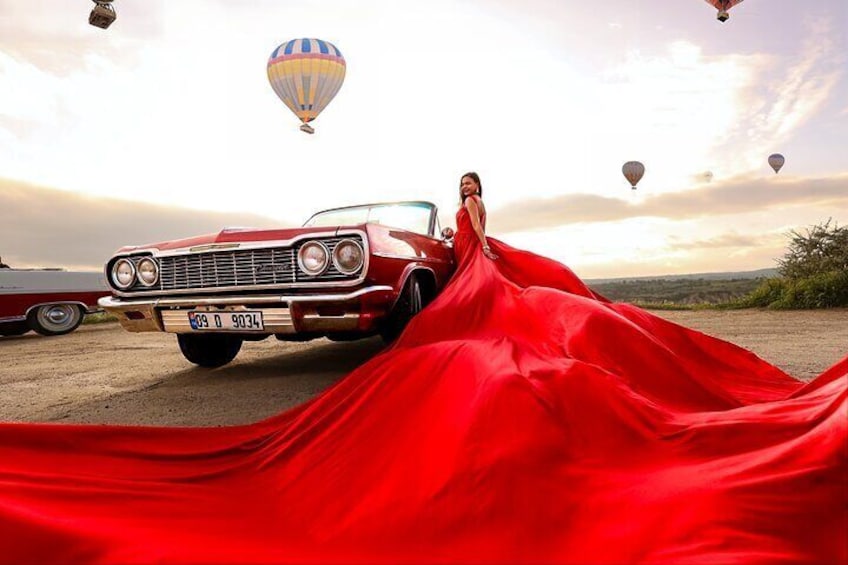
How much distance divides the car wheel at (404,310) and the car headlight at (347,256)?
449 millimetres

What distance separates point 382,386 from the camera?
2449 mm

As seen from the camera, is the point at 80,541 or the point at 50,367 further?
the point at 50,367

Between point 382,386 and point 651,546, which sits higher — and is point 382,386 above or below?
above

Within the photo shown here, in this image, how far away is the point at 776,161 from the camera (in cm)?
2541

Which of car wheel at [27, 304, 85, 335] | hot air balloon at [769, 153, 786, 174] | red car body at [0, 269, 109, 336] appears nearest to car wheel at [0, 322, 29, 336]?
red car body at [0, 269, 109, 336]

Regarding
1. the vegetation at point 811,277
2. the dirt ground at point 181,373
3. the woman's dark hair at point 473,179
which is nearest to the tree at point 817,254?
the vegetation at point 811,277

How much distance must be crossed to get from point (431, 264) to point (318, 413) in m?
2.08

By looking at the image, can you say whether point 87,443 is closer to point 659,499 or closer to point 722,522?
point 659,499

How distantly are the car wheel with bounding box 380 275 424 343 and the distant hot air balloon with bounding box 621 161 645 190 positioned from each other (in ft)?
71.5

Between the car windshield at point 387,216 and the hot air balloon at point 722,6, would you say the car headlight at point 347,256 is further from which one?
the hot air balloon at point 722,6

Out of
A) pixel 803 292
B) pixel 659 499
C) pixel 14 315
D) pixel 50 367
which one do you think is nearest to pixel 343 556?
pixel 659 499

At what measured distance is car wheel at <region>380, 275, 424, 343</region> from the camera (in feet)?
12.4

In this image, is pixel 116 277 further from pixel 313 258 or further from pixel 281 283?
pixel 313 258

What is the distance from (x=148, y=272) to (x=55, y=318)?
265 inches
